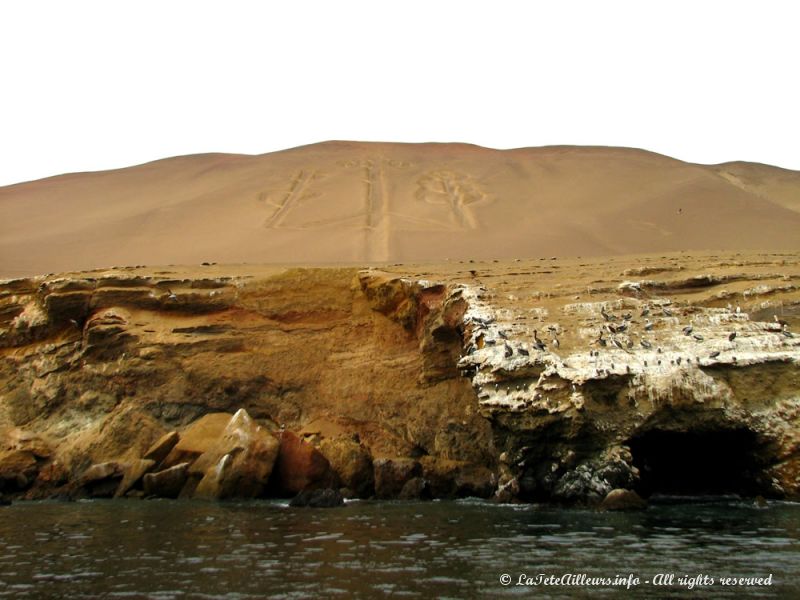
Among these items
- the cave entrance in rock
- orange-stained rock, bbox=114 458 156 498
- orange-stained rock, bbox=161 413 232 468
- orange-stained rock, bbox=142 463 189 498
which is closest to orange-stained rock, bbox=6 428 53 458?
orange-stained rock, bbox=114 458 156 498

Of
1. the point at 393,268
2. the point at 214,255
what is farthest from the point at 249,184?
the point at 393,268

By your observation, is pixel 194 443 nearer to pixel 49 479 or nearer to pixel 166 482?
pixel 166 482

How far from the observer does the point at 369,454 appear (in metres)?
20.7

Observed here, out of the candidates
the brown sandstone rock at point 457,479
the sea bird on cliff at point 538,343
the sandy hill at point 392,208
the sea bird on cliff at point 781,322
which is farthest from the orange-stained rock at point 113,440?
the sandy hill at point 392,208

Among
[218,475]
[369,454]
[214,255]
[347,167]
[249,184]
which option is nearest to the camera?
[218,475]

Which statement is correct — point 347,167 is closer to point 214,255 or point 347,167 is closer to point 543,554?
point 214,255

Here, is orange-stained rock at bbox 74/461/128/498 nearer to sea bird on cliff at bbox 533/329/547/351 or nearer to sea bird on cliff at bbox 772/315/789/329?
sea bird on cliff at bbox 533/329/547/351

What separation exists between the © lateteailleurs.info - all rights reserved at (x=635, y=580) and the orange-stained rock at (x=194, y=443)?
11125 mm

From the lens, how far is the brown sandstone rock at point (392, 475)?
19125 millimetres

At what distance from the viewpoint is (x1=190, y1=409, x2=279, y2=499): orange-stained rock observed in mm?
18797

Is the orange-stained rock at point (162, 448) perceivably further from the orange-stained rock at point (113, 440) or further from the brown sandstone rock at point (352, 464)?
the brown sandstone rock at point (352, 464)

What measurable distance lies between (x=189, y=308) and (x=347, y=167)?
39.3 m

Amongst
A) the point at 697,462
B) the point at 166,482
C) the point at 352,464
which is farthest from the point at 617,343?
the point at 166,482

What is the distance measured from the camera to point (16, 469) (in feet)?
69.9
